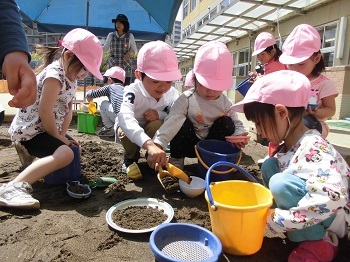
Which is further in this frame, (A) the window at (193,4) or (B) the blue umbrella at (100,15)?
(A) the window at (193,4)

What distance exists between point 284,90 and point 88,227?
1.10m

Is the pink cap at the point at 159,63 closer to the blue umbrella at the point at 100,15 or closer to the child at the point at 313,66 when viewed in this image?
the child at the point at 313,66

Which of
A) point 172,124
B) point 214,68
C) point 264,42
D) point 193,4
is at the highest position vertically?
point 193,4

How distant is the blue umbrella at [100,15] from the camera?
4.91 meters

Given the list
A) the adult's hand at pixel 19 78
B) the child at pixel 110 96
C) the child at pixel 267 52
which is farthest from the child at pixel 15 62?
the child at pixel 267 52

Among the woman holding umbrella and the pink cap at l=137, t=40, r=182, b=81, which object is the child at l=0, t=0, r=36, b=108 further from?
the woman holding umbrella

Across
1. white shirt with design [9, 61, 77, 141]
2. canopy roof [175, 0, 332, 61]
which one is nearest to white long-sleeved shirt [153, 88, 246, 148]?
white shirt with design [9, 61, 77, 141]

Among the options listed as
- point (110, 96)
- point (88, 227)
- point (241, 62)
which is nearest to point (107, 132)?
point (110, 96)

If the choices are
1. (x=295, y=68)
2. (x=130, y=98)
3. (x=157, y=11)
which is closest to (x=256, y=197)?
(x=130, y=98)

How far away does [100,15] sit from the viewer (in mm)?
5375

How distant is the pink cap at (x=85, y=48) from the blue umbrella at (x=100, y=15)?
10.5 ft

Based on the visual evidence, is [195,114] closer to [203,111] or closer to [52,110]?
[203,111]

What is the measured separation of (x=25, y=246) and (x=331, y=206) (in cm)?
122

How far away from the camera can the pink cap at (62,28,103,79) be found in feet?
5.98
